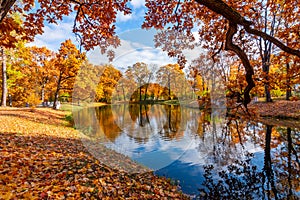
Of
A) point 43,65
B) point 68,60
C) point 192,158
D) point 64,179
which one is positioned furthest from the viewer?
point 43,65

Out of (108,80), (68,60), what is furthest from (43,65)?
(108,80)

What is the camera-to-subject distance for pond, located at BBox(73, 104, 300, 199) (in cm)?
401

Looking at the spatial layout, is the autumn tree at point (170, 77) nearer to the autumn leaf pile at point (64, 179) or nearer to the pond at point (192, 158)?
the pond at point (192, 158)

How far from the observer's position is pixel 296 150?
6.27 metres

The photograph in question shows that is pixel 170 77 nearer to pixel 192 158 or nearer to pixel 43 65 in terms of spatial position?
pixel 192 158

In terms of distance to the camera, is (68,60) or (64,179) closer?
(64,179)

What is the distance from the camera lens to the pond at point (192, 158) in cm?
401

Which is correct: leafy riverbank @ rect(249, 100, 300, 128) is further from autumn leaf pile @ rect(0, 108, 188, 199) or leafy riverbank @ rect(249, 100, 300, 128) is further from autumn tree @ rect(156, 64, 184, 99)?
autumn leaf pile @ rect(0, 108, 188, 199)

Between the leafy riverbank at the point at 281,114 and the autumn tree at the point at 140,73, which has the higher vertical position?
the autumn tree at the point at 140,73

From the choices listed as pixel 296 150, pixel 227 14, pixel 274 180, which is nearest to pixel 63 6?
pixel 227 14

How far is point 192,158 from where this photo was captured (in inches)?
232

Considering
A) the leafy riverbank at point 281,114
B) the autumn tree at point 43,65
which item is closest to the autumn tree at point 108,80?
the leafy riverbank at point 281,114

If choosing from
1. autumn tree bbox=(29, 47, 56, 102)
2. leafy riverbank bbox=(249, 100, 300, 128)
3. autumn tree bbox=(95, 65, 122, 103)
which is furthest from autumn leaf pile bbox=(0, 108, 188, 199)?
autumn tree bbox=(29, 47, 56, 102)

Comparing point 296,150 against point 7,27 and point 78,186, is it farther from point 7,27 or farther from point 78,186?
point 7,27
